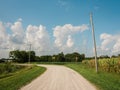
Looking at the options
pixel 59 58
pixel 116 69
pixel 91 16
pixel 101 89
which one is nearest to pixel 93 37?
pixel 91 16

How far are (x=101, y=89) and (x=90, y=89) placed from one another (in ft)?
2.26

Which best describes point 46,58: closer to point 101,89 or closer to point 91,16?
point 91,16

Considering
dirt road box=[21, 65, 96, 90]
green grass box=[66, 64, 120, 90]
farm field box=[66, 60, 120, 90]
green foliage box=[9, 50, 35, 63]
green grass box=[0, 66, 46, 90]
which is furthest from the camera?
green foliage box=[9, 50, 35, 63]

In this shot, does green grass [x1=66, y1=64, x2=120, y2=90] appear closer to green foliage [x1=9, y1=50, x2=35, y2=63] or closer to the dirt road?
the dirt road

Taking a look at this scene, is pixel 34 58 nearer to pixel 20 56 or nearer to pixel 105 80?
pixel 20 56

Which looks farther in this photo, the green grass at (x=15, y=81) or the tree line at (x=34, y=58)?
the tree line at (x=34, y=58)

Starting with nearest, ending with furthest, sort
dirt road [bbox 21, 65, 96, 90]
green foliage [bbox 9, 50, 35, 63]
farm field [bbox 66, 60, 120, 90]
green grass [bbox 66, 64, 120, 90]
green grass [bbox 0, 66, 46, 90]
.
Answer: dirt road [bbox 21, 65, 96, 90] → green grass [bbox 66, 64, 120, 90] → farm field [bbox 66, 60, 120, 90] → green grass [bbox 0, 66, 46, 90] → green foliage [bbox 9, 50, 35, 63]

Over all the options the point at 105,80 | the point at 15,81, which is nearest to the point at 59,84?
the point at 15,81

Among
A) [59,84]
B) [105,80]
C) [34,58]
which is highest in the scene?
[34,58]

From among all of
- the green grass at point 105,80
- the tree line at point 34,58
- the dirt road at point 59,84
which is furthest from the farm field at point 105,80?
the tree line at point 34,58

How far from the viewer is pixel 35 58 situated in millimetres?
119375

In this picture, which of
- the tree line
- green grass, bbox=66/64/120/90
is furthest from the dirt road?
the tree line

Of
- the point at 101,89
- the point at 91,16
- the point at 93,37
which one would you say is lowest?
the point at 101,89

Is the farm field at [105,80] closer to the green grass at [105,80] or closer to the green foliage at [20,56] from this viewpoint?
the green grass at [105,80]
